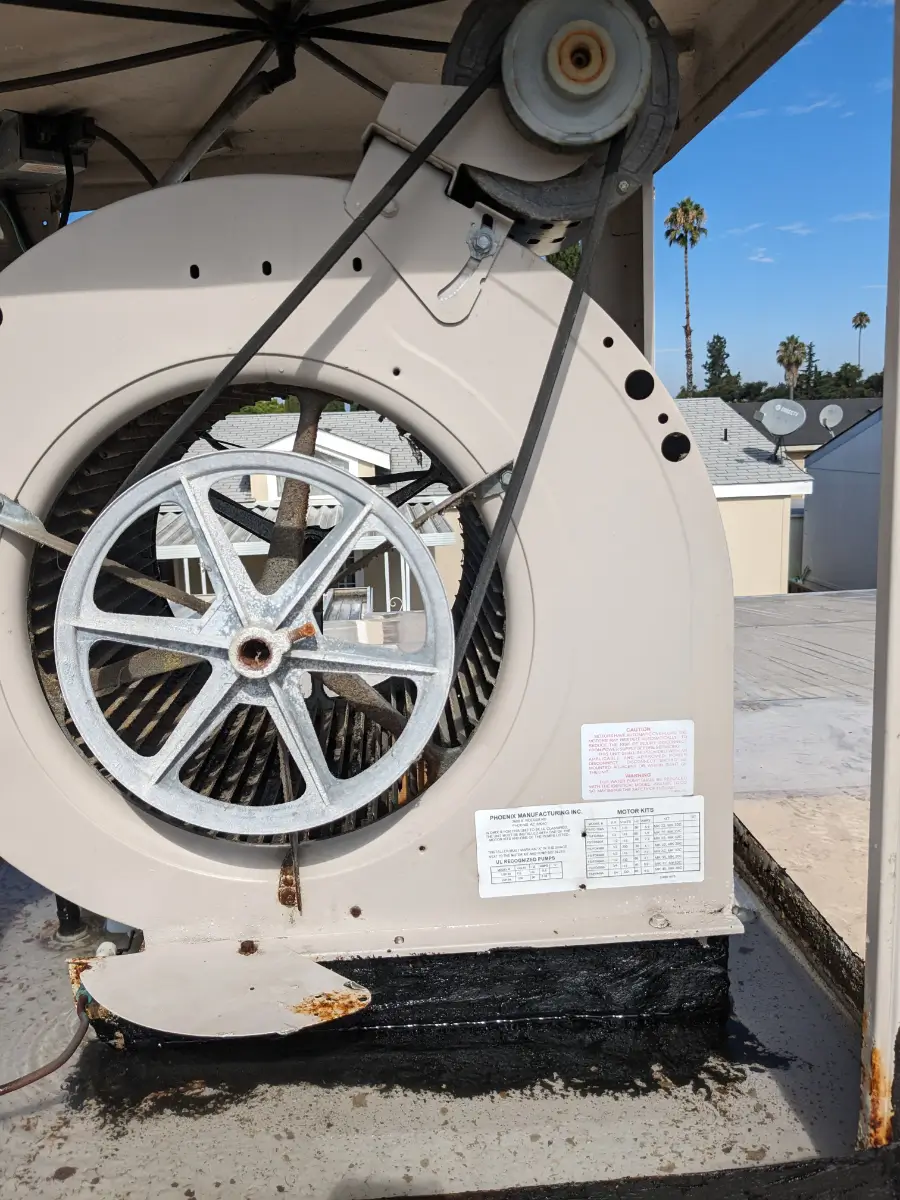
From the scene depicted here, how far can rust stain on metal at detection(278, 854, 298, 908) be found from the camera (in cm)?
142

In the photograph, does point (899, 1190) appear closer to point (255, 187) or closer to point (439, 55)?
point (255, 187)

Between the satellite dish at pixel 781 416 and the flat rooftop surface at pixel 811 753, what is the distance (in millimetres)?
6652

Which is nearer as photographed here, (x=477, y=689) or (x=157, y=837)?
(x=157, y=837)

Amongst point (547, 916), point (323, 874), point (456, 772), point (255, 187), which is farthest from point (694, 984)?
point (255, 187)

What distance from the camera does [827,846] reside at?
215cm

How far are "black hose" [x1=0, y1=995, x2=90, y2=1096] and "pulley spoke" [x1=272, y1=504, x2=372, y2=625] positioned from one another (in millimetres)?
777


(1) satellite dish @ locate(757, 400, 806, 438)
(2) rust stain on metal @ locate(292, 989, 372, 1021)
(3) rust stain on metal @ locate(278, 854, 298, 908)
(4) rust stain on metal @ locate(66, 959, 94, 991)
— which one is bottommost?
(2) rust stain on metal @ locate(292, 989, 372, 1021)

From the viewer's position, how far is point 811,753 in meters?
3.11

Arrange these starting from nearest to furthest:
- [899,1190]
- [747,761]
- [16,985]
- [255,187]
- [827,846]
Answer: [899,1190], [255,187], [16,985], [827,846], [747,761]

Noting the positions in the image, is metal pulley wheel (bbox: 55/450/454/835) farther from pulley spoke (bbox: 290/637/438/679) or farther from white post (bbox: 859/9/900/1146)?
white post (bbox: 859/9/900/1146)

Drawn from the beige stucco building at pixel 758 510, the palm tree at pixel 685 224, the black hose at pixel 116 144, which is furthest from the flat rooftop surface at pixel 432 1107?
the palm tree at pixel 685 224

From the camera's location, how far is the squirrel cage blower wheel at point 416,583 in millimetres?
1270

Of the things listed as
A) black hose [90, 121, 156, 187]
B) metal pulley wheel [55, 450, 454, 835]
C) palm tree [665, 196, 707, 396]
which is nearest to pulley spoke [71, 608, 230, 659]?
metal pulley wheel [55, 450, 454, 835]

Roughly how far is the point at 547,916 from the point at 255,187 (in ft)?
4.05
